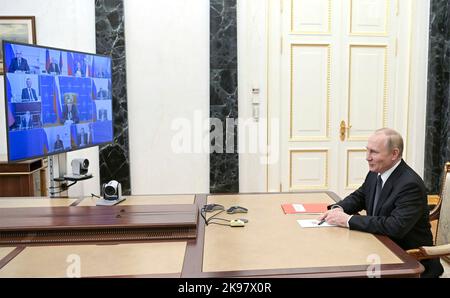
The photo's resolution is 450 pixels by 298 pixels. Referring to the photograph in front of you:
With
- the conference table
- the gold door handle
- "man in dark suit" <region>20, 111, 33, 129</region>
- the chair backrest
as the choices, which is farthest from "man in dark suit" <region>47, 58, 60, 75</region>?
the gold door handle

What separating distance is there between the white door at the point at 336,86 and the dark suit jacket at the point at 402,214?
2677mm

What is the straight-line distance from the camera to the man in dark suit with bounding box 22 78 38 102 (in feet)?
7.34

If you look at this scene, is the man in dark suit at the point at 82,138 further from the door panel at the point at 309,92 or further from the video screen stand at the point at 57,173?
the door panel at the point at 309,92

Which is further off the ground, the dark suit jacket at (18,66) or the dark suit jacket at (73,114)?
the dark suit jacket at (18,66)

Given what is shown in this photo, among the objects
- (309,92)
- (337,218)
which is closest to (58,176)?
(337,218)

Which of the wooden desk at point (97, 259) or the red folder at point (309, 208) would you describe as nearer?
the wooden desk at point (97, 259)

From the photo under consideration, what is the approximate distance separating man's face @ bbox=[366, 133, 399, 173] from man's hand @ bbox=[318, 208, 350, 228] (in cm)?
33

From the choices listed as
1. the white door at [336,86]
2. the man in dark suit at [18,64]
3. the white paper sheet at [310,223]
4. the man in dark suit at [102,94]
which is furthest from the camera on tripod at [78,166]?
the white door at [336,86]

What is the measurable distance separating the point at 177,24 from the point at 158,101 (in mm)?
833

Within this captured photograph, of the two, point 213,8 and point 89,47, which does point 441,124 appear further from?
point 89,47

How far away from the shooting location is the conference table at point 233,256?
1558 mm

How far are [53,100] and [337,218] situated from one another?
1659 millimetres

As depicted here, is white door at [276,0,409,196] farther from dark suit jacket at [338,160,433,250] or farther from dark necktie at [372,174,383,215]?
dark suit jacket at [338,160,433,250]

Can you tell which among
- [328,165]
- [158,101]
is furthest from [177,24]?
[328,165]
